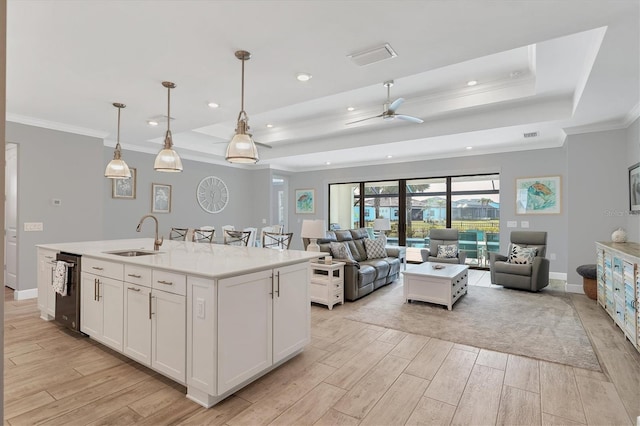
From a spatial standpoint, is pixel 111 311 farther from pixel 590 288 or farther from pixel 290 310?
pixel 590 288

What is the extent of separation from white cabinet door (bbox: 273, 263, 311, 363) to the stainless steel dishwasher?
85.3 inches

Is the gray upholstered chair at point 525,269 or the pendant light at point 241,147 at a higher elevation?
the pendant light at point 241,147

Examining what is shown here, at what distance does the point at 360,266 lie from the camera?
201 inches

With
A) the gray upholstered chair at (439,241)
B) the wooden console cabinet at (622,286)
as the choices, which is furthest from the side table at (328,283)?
the wooden console cabinet at (622,286)

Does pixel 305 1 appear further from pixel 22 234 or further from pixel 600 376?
pixel 22 234

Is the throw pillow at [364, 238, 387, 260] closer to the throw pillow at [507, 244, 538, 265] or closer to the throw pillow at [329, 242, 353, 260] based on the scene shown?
the throw pillow at [329, 242, 353, 260]

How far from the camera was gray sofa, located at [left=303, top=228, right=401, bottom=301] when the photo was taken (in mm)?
4745

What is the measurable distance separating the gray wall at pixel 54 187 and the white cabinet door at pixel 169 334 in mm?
3786

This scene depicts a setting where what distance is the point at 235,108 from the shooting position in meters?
4.37

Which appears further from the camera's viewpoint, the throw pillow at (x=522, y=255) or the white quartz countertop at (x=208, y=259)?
the throw pillow at (x=522, y=255)

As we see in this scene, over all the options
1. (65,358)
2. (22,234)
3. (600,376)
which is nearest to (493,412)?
(600,376)

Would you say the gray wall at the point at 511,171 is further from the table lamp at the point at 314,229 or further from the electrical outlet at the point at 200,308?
the electrical outlet at the point at 200,308

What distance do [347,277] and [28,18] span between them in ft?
13.7

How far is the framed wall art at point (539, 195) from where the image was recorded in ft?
20.9
